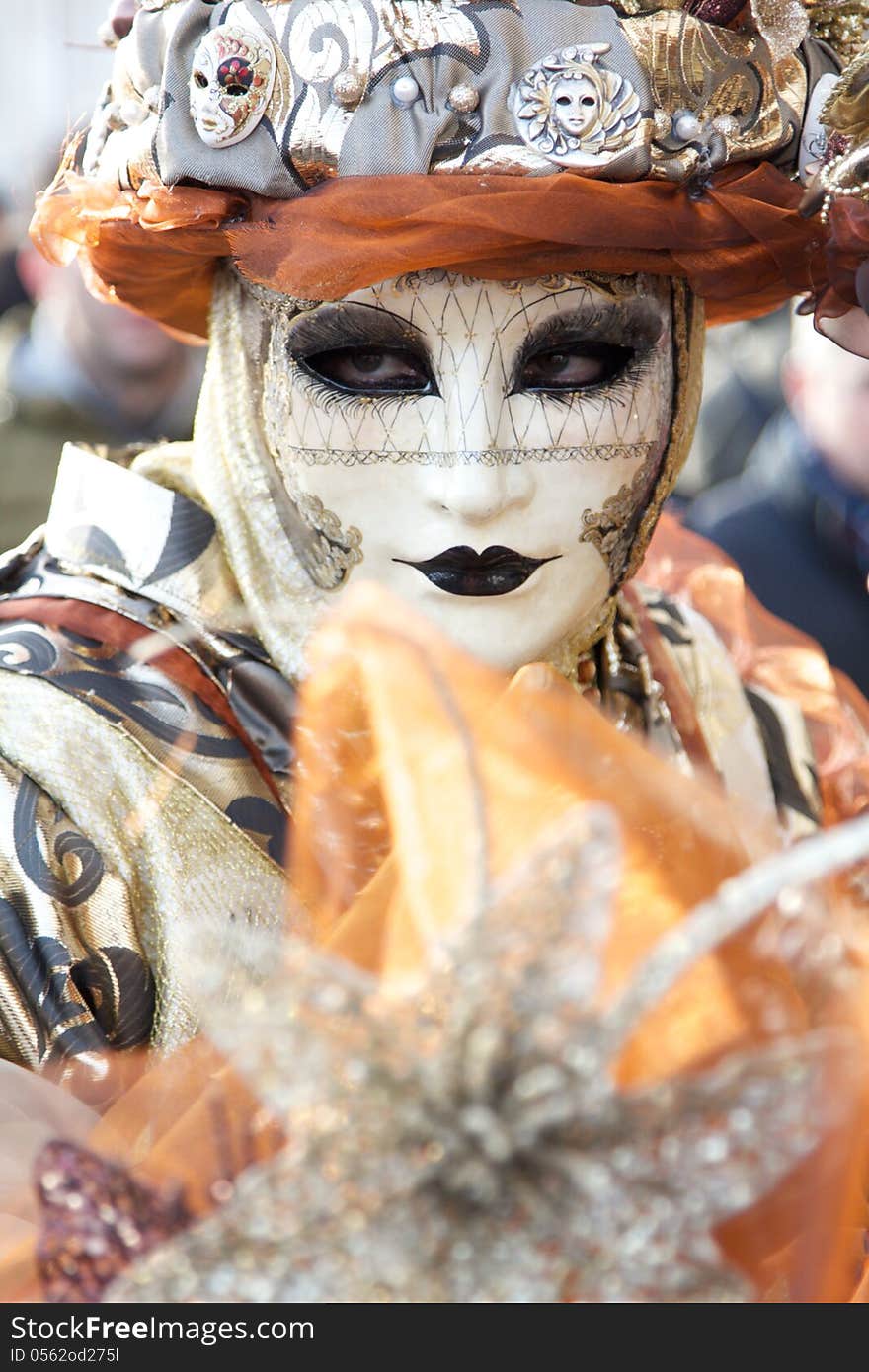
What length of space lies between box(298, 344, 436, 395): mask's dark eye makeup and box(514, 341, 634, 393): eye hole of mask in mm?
84

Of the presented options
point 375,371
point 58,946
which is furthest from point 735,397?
point 58,946

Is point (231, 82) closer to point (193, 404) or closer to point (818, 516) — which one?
point (818, 516)

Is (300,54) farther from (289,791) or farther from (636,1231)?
(636,1231)

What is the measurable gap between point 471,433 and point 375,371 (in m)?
0.10

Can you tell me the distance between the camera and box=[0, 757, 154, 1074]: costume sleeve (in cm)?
111

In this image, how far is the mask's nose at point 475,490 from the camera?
4.06ft

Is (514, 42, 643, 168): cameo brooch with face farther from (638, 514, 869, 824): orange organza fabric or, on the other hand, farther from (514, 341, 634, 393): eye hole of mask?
(638, 514, 869, 824): orange organza fabric

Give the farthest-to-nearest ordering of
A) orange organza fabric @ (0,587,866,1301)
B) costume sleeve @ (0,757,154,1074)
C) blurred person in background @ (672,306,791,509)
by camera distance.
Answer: blurred person in background @ (672,306,791,509), costume sleeve @ (0,757,154,1074), orange organza fabric @ (0,587,866,1301)

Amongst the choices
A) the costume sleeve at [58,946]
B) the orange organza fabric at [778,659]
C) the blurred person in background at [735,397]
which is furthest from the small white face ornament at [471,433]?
the blurred person in background at [735,397]

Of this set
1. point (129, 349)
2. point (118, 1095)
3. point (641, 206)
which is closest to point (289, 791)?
point (118, 1095)

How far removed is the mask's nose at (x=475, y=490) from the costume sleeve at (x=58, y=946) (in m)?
0.40

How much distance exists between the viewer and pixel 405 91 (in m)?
1.18

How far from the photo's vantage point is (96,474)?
1431 mm

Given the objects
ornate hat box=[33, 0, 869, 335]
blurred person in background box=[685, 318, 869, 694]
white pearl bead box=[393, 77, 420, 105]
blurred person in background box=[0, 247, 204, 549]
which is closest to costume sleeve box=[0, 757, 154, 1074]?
ornate hat box=[33, 0, 869, 335]
